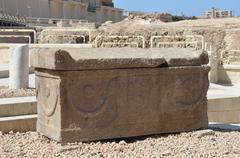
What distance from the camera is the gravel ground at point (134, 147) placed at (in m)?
6.27

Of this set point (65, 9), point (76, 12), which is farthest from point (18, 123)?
point (76, 12)

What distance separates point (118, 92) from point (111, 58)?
0.46 meters

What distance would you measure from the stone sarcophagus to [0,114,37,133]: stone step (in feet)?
1.76

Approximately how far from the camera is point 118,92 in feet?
22.7

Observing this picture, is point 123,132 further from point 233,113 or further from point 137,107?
point 233,113

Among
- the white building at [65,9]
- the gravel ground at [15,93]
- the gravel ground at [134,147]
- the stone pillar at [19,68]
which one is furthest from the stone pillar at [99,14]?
the gravel ground at [134,147]

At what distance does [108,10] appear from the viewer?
9012 cm

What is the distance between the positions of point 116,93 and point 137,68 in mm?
446

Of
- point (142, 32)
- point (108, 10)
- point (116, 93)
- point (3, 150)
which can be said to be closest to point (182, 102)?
point (116, 93)

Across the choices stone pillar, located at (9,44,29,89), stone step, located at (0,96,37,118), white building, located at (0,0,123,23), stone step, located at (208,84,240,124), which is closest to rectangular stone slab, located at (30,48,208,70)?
stone step, located at (0,96,37,118)

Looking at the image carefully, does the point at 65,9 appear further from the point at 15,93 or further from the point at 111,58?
the point at 111,58

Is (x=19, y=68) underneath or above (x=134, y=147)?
above

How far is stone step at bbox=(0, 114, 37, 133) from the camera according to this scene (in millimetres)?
7575

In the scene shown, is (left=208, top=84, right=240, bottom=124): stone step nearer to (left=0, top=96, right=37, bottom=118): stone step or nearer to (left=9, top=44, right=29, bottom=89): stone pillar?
(left=0, top=96, right=37, bottom=118): stone step
